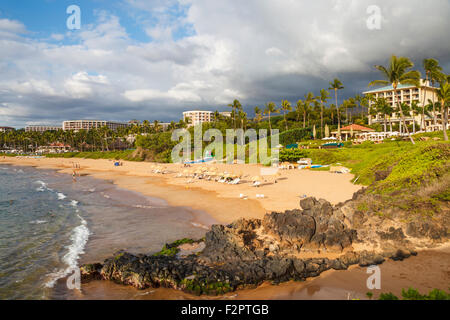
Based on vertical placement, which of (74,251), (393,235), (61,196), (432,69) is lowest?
(74,251)

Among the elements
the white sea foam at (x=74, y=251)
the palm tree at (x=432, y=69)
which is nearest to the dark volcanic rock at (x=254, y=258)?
the white sea foam at (x=74, y=251)

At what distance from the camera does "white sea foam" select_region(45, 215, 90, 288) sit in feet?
34.4

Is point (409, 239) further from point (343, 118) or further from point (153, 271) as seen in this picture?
point (343, 118)

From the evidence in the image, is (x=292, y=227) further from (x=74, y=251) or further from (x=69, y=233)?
(x=69, y=233)

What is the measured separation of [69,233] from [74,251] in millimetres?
3435

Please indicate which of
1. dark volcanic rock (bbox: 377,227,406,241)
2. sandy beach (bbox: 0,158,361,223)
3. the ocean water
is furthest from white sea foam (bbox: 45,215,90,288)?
dark volcanic rock (bbox: 377,227,406,241)

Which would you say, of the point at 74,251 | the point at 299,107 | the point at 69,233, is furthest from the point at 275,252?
the point at 299,107

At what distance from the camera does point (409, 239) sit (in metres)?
11.1

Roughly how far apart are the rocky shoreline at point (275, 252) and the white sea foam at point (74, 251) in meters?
1.01

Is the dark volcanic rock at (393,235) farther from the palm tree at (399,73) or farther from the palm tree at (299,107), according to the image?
the palm tree at (299,107)

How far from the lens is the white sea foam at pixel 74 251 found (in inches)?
413

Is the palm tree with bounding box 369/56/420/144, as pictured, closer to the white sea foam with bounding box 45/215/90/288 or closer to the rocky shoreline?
the rocky shoreline

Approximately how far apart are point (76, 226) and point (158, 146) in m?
58.0

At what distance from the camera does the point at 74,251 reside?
1301 centimetres
